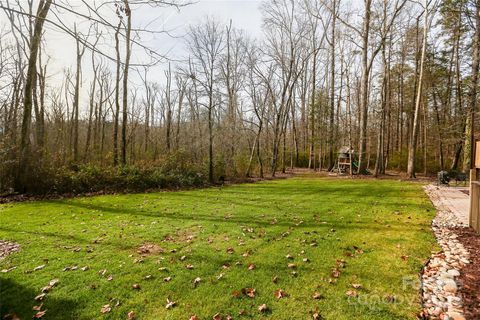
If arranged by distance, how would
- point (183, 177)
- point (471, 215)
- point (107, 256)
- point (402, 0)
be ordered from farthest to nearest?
point (402, 0), point (183, 177), point (471, 215), point (107, 256)

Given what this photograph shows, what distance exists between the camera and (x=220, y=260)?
3.98m

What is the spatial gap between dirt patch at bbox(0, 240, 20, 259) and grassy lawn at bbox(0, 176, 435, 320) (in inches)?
5.2

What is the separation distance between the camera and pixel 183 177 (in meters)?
12.6

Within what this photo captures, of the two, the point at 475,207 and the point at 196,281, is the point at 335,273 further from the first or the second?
the point at 475,207

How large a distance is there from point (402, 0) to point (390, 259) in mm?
17275

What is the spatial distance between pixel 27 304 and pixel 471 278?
5.45 meters

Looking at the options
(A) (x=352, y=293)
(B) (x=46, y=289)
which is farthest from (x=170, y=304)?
(A) (x=352, y=293)

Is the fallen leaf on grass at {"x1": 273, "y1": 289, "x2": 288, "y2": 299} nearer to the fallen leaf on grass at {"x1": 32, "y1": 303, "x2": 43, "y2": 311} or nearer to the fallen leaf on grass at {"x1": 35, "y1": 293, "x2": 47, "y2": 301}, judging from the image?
the fallen leaf on grass at {"x1": 32, "y1": 303, "x2": 43, "y2": 311}

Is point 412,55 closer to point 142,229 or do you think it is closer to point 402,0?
point 402,0

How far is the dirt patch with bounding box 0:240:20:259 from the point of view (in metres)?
4.32

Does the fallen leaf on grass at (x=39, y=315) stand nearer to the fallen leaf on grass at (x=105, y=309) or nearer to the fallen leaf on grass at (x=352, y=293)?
the fallen leaf on grass at (x=105, y=309)

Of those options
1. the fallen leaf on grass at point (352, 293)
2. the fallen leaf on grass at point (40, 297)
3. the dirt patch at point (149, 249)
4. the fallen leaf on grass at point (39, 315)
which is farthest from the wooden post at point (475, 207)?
the fallen leaf on grass at point (40, 297)

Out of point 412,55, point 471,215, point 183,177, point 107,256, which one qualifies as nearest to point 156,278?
point 107,256

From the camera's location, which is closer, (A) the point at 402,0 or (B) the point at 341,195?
(B) the point at 341,195
